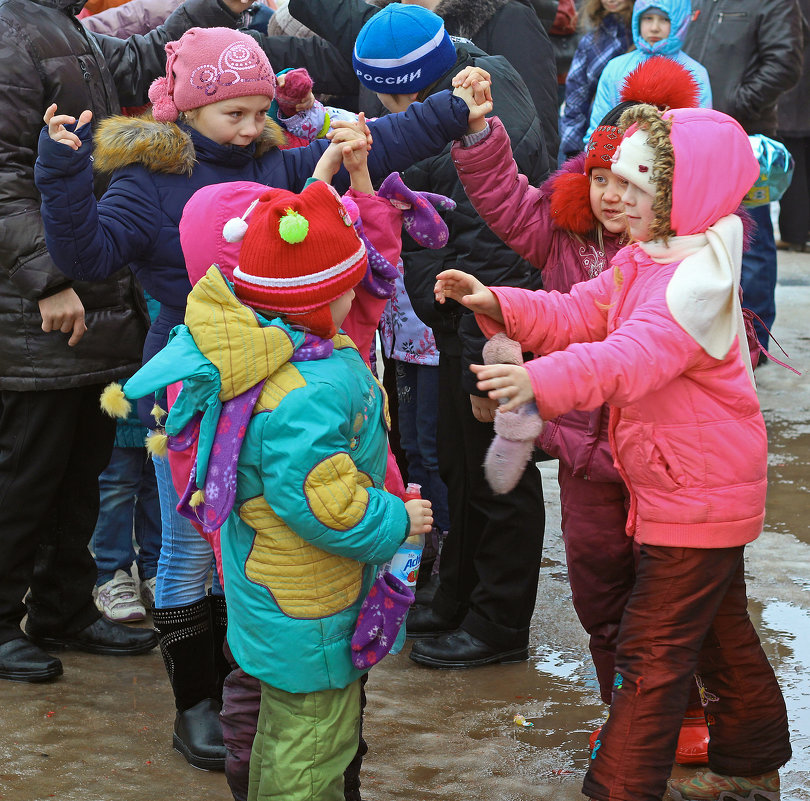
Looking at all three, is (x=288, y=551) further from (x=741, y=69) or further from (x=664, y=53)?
(x=741, y=69)

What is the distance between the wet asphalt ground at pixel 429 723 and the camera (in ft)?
10.5

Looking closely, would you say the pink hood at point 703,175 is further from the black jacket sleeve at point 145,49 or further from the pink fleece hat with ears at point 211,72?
the black jacket sleeve at point 145,49

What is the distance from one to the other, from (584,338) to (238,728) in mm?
1302

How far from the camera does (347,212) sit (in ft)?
8.61

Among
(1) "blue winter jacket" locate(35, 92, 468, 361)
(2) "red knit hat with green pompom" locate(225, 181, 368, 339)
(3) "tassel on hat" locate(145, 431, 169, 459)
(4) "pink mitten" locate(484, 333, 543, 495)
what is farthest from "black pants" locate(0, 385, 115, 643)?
(4) "pink mitten" locate(484, 333, 543, 495)

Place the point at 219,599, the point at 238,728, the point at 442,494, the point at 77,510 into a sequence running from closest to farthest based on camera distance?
the point at 238,728 → the point at 219,599 → the point at 77,510 → the point at 442,494

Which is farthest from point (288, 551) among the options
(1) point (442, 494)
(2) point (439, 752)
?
(1) point (442, 494)

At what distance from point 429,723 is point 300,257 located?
5.67ft

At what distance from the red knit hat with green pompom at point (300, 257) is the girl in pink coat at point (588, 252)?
0.85m

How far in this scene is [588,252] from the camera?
128 inches

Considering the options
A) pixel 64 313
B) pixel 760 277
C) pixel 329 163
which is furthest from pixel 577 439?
pixel 760 277

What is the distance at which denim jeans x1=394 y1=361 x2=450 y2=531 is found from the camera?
176 inches

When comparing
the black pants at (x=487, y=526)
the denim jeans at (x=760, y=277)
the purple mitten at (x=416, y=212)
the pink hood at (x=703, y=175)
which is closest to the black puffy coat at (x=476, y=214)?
the black pants at (x=487, y=526)

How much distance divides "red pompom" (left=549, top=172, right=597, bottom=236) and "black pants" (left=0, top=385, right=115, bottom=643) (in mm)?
1704
